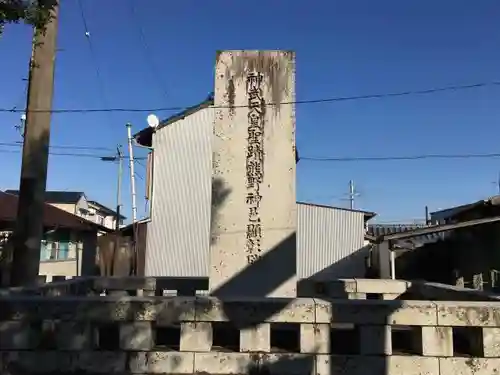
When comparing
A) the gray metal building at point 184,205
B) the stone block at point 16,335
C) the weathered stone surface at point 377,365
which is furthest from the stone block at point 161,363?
the gray metal building at point 184,205

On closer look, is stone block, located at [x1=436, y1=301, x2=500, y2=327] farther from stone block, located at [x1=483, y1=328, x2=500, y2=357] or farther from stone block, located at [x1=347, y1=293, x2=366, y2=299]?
stone block, located at [x1=347, y1=293, x2=366, y2=299]

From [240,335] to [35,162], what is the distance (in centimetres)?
481

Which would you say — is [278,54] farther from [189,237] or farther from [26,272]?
[189,237]

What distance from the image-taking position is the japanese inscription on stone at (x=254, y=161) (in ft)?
24.6

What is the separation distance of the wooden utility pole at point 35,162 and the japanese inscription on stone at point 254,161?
10.6 feet

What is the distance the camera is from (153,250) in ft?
66.1

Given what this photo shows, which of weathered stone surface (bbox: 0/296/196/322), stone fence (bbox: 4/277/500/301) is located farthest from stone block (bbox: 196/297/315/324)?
stone fence (bbox: 4/277/500/301)

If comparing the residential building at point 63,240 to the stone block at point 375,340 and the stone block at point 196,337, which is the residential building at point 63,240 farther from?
the stone block at point 375,340

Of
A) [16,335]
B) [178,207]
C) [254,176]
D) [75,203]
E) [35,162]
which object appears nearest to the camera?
[16,335]

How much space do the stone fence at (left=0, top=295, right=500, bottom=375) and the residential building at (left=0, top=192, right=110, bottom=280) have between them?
47.2 ft

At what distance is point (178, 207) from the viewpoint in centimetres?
2038

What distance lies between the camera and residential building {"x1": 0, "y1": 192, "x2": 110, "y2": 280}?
64.2ft

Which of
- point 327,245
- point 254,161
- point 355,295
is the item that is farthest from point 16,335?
point 327,245

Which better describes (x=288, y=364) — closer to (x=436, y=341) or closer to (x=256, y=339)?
(x=256, y=339)
